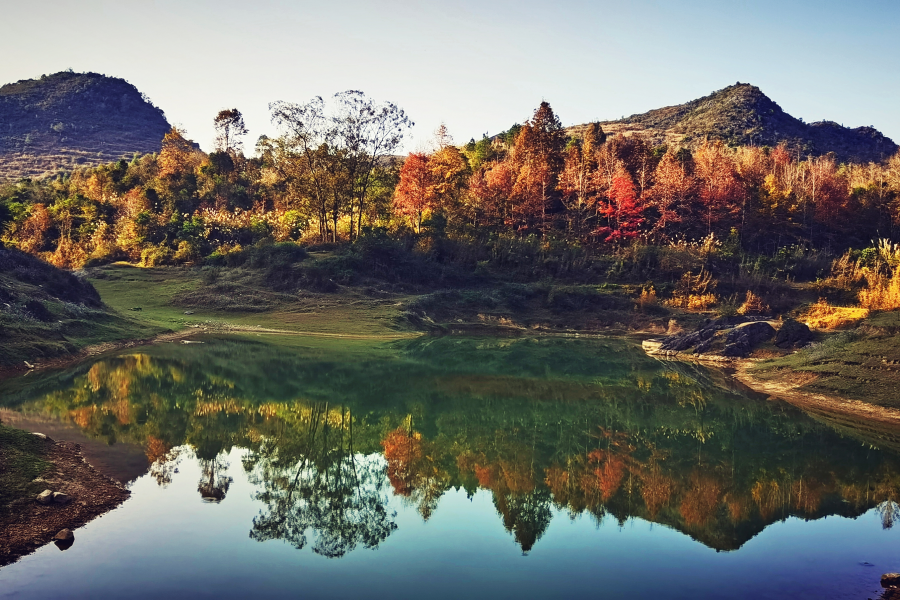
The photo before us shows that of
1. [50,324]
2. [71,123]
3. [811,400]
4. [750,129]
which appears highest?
[71,123]

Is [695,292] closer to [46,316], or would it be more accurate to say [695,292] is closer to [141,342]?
[141,342]

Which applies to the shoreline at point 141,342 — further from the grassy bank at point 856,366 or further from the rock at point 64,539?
the grassy bank at point 856,366

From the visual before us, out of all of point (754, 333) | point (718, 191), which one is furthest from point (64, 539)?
point (718, 191)

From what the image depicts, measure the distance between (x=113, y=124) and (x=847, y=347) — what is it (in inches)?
6826

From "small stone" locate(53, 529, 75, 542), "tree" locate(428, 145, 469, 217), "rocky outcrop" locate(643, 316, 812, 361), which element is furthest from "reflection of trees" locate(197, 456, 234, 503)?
"tree" locate(428, 145, 469, 217)

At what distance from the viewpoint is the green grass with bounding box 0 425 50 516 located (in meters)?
11.7

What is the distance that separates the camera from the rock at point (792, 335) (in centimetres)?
3359

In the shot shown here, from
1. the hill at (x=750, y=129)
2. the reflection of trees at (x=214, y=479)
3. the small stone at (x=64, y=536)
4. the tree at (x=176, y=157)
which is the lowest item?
the reflection of trees at (x=214, y=479)

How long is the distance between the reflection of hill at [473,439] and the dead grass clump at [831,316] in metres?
11.7

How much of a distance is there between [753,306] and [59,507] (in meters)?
46.0

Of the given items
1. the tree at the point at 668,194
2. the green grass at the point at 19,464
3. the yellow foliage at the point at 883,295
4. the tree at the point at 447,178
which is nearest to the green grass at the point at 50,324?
the green grass at the point at 19,464

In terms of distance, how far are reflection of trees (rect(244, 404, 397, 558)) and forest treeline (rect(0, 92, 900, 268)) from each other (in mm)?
42460

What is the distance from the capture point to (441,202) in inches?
2557

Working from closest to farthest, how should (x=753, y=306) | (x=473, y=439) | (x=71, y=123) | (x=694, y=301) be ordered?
(x=473, y=439) < (x=753, y=306) < (x=694, y=301) < (x=71, y=123)
